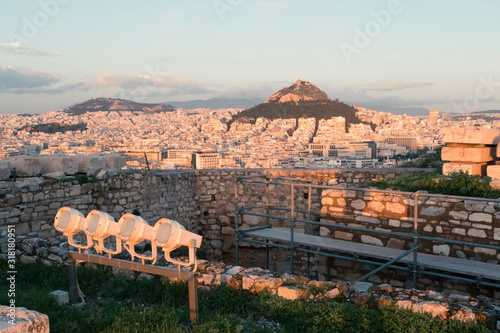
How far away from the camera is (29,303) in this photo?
405cm

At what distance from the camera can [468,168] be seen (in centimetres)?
821

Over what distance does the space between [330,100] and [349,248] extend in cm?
8341

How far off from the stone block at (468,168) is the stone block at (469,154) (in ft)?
0.38

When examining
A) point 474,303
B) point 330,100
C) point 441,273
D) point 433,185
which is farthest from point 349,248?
point 330,100

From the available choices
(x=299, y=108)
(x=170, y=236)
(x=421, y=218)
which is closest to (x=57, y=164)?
(x=170, y=236)

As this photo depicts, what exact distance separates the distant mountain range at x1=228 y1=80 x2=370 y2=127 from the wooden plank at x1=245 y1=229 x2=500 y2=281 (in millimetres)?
69712

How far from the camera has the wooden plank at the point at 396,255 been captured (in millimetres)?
5387

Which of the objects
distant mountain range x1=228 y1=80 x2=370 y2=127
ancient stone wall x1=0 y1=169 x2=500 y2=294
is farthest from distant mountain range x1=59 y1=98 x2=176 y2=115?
ancient stone wall x1=0 y1=169 x2=500 y2=294

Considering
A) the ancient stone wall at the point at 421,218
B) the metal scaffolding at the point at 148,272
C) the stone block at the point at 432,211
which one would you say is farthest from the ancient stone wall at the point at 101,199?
the stone block at the point at 432,211

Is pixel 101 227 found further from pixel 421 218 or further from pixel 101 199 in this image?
pixel 101 199

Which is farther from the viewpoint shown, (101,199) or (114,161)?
(114,161)

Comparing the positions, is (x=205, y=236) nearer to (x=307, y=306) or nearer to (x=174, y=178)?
(x=174, y=178)

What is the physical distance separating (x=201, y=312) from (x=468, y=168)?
645 cm

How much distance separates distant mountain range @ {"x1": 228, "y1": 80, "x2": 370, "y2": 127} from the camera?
3157 inches
